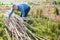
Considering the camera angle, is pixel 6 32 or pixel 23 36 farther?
pixel 6 32

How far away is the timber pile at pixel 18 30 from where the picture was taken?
14.3 ft

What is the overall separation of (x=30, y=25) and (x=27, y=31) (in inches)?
20.6

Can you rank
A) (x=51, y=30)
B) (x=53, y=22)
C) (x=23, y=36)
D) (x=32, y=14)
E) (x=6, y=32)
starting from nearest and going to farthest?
(x=23, y=36) → (x=6, y=32) → (x=51, y=30) → (x=53, y=22) → (x=32, y=14)

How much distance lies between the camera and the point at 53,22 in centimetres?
545

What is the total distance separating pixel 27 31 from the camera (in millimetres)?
4762

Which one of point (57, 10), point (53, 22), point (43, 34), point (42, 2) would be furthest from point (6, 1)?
point (43, 34)

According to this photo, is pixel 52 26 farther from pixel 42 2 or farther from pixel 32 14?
pixel 42 2

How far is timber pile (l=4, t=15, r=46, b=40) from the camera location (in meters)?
4.37

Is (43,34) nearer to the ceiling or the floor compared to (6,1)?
nearer to the floor

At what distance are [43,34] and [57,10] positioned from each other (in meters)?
1.72

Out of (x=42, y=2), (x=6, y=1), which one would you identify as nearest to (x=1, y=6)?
(x=6, y=1)

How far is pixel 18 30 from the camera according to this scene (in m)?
4.82

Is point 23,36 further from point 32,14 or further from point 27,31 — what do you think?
point 32,14

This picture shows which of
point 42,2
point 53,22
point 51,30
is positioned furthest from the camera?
point 42,2
